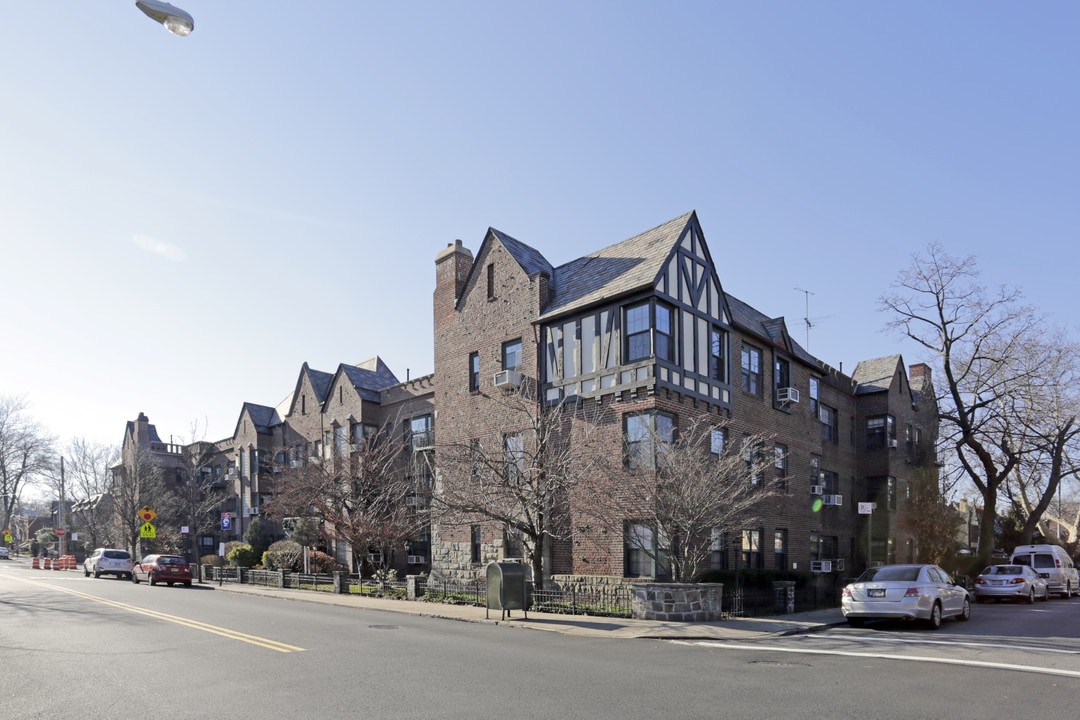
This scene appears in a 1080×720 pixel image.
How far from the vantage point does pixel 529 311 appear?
27.0 m

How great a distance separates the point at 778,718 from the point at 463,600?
52.7 ft

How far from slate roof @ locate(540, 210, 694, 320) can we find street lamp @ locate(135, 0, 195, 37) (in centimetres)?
1575

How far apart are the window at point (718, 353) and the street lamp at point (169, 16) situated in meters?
19.4

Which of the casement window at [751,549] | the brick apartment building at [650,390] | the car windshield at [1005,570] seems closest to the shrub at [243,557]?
the brick apartment building at [650,390]

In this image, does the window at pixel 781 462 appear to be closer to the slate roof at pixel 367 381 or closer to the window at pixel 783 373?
the window at pixel 783 373

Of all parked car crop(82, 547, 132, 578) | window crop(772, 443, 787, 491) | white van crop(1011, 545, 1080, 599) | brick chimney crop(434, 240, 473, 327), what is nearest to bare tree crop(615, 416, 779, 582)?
window crop(772, 443, 787, 491)

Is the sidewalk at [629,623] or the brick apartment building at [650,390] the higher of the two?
the brick apartment building at [650,390]

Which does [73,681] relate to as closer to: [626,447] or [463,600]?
[463,600]

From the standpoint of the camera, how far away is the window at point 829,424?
3472cm

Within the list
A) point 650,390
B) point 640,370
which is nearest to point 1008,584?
point 650,390

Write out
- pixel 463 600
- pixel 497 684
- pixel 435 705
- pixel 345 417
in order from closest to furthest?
pixel 435 705 < pixel 497 684 < pixel 463 600 < pixel 345 417

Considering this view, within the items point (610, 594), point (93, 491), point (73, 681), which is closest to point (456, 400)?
point (610, 594)

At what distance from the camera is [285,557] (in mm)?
35906

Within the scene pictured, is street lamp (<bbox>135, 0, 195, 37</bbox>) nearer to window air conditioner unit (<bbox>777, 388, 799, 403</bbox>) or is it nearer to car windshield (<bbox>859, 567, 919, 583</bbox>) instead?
car windshield (<bbox>859, 567, 919, 583</bbox>)
